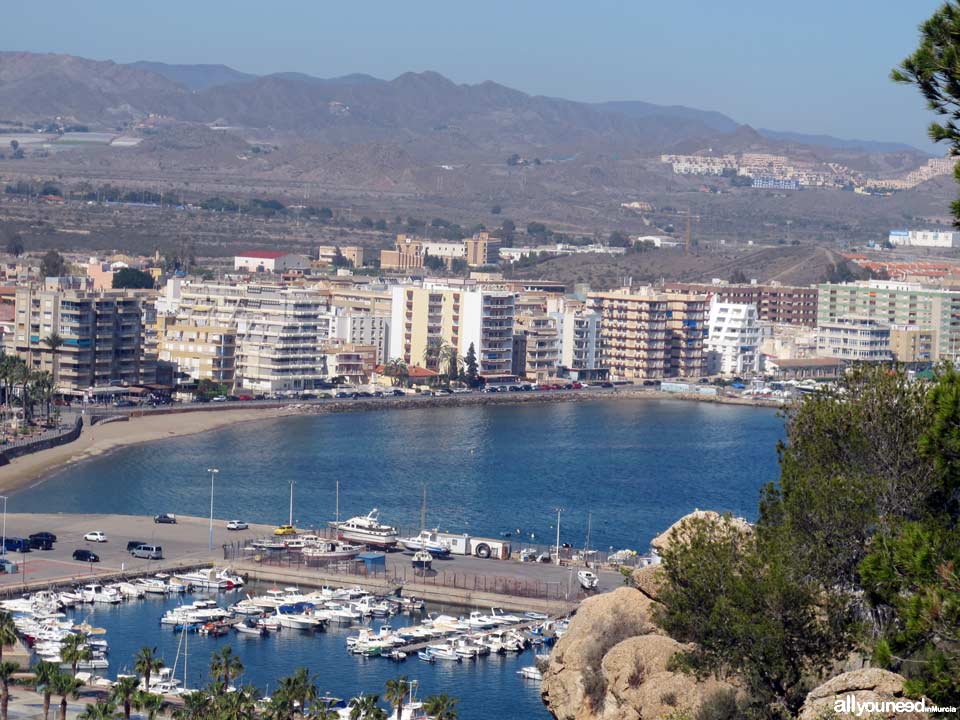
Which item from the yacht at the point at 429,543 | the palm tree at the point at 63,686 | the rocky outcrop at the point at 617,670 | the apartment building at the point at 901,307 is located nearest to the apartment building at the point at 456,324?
the apartment building at the point at 901,307

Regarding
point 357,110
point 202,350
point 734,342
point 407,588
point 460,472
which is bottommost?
point 407,588

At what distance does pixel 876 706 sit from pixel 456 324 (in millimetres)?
24521

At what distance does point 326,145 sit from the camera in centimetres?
9081

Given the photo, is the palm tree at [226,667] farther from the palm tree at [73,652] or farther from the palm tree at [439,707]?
the palm tree at [439,707]

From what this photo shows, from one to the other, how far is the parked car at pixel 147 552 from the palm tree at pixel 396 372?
14.0m

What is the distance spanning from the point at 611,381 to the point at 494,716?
20.7m

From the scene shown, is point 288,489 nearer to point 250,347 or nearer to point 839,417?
point 250,347

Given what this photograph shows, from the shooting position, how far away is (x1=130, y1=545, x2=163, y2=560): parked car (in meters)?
13.6

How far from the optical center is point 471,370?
28.3 meters

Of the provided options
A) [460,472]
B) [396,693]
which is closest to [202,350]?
[460,472]

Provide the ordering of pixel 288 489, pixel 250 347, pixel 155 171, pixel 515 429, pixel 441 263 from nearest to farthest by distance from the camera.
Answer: pixel 288 489, pixel 515 429, pixel 250 347, pixel 441 263, pixel 155 171

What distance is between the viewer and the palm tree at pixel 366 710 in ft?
27.3

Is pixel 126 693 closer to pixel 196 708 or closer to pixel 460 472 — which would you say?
pixel 196 708

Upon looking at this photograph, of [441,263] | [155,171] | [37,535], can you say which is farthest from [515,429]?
[155,171]
